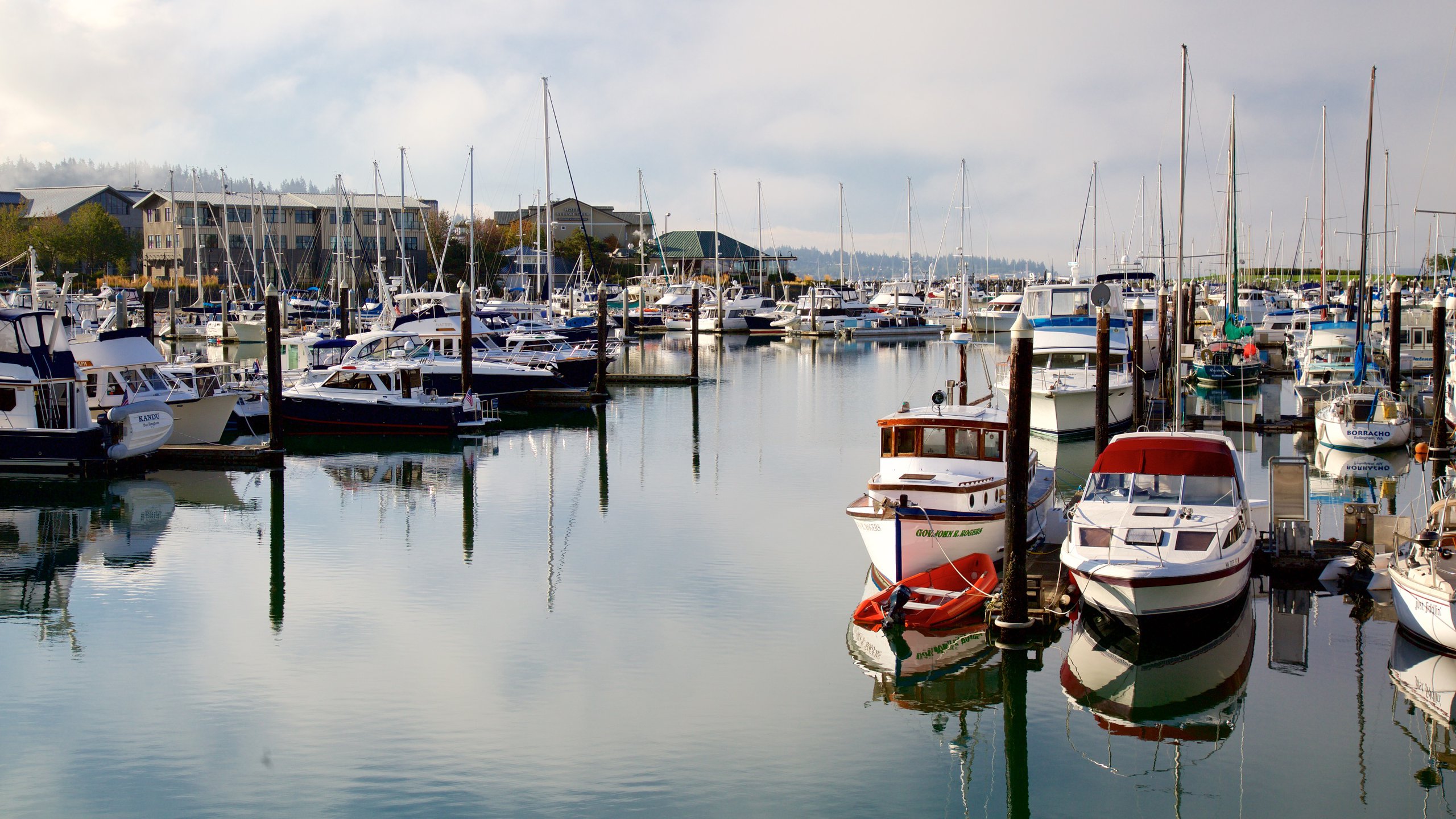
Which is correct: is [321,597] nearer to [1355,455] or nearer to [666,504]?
[666,504]

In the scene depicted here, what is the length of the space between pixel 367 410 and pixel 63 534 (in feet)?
43.4

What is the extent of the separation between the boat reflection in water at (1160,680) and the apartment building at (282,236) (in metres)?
92.6

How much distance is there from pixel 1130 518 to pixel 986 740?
4.28 metres

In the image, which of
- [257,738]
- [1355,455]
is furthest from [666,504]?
[1355,455]

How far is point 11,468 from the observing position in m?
28.4

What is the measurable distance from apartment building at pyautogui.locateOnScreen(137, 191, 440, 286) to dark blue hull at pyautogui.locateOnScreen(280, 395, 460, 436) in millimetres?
67329

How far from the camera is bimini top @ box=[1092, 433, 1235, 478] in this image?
1730 centimetres

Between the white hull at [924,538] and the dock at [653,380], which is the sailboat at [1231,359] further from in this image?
the white hull at [924,538]

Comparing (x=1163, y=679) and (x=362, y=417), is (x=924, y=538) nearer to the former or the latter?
(x=1163, y=679)

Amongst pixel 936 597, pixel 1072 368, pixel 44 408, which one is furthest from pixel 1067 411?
pixel 44 408

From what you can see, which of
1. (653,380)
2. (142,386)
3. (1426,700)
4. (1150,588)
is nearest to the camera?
(1426,700)

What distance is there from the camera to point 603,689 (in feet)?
Answer: 48.8

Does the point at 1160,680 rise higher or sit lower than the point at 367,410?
lower

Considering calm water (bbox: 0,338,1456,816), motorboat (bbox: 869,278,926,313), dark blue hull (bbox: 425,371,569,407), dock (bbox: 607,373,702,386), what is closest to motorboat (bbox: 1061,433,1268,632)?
calm water (bbox: 0,338,1456,816)
